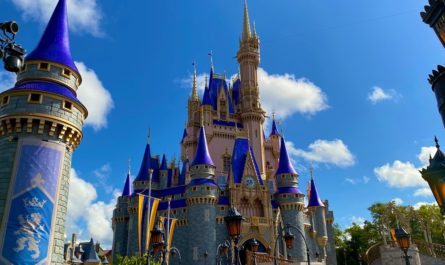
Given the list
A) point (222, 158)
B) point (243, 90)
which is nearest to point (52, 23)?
point (222, 158)

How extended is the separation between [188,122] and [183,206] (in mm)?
17801

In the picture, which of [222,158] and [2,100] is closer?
[2,100]

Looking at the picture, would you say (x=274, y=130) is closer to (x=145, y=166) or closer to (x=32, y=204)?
(x=145, y=166)

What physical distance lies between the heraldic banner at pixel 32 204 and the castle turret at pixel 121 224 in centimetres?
2958

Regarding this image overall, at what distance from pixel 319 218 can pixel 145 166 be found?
2465 cm

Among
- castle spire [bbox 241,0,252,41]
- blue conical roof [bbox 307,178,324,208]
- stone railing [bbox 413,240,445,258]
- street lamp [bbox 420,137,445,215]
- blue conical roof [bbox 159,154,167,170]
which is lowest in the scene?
street lamp [bbox 420,137,445,215]

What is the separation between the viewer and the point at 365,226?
63344 millimetres

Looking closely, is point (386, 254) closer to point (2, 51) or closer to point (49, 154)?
point (49, 154)

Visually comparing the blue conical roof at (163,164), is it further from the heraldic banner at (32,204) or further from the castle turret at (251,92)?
the heraldic banner at (32,204)

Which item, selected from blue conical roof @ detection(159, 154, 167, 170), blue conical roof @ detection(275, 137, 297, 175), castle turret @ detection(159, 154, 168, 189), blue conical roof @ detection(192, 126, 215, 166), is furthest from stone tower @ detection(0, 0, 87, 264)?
blue conical roof @ detection(275, 137, 297, 175)

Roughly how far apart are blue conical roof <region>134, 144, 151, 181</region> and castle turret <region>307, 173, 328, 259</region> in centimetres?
2272

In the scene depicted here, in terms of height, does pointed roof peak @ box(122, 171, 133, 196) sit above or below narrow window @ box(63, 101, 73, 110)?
above

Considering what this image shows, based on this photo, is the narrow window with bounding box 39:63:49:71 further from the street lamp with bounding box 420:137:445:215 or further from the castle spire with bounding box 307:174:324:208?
the castle spire with bounding box 307:174:324:208

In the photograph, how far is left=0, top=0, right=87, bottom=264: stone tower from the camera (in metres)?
17.5
